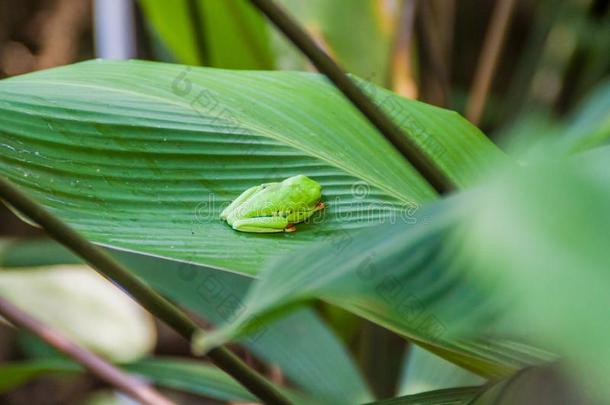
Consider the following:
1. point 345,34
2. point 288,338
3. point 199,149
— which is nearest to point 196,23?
point 345,34

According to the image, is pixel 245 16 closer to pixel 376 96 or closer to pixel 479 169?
pixel 376 96

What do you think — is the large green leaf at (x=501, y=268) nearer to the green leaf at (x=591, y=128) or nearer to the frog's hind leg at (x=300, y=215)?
the green leaf at (x=591, y=128)

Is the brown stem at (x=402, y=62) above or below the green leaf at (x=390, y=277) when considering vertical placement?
above

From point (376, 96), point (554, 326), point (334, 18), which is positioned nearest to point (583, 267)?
point (554, 326)

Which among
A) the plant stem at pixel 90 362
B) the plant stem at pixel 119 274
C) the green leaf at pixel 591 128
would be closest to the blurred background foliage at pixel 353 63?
the green leaf at pixel 591 128

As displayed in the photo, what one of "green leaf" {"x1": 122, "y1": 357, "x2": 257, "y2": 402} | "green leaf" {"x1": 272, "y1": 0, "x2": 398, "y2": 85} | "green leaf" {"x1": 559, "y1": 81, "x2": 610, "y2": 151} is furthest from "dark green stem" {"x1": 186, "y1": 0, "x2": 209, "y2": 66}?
"green leaf" {"x1": 559, "y1": 81, "x2": 610, "y2": 151}

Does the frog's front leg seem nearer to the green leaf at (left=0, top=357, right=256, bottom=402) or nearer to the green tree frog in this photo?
the green tree frog

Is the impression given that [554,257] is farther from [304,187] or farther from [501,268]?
[304,187]

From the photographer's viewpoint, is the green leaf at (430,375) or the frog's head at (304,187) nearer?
the frog's head at (304,187)
